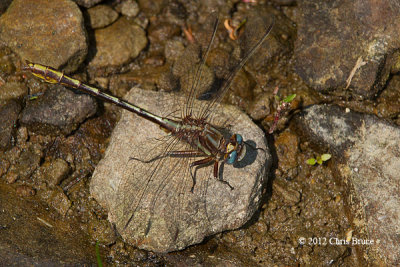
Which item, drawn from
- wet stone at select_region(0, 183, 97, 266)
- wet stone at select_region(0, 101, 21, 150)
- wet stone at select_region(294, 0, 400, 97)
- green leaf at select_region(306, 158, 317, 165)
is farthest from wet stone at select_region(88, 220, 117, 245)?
wet stone at select_region(294, 0, 400, 97)

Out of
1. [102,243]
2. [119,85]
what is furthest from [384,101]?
[102,243]

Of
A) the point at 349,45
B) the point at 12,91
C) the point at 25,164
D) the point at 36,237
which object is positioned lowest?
the point at 36,237

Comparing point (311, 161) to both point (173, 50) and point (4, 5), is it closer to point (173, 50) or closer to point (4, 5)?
point (173, 50)

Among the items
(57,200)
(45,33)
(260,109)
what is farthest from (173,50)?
(57,200)

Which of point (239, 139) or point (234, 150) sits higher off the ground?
point (239, 139)

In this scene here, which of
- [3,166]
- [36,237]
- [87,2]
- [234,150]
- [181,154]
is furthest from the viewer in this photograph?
[87,2]

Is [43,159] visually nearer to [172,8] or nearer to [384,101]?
[172,8]

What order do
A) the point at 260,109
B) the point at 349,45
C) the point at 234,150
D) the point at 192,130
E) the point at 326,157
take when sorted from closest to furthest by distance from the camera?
the point at 234,150 < the point at 192,130 < the point at 326,157 < the point at 349,45 < the point at 260,109
